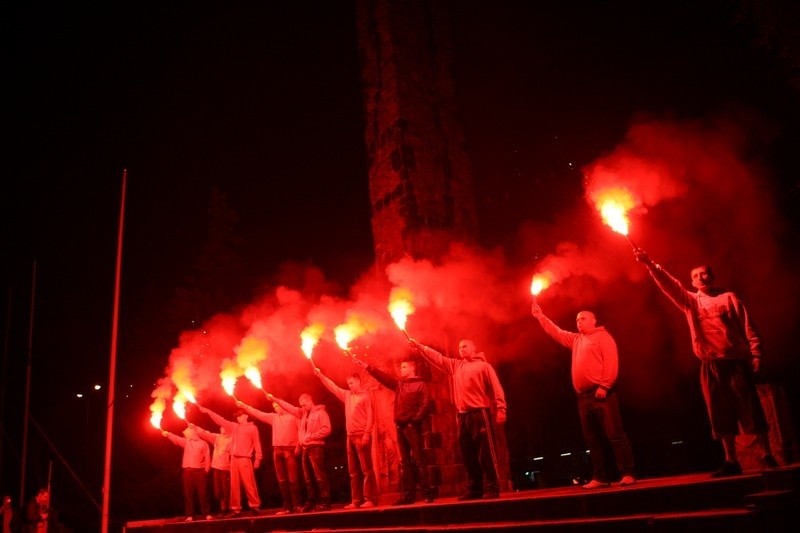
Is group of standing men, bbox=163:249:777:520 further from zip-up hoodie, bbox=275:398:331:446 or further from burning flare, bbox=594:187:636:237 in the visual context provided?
burning flare, bbox=594:187:636:237

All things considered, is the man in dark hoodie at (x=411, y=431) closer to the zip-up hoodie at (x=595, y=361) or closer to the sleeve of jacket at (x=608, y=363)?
the zip-up hoodie at (x=595, y=361)

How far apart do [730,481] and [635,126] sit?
6437 millimetres

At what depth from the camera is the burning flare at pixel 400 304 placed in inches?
366

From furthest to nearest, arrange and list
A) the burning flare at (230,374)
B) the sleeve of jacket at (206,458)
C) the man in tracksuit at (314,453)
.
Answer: the burning flare at (230,374)
the sleeve of jacket at (206,458)
the man in tracksuit at (314,453)

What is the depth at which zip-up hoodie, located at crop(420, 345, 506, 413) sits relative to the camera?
708cm

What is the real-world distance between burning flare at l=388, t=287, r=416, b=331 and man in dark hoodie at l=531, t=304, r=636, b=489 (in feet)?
11.1

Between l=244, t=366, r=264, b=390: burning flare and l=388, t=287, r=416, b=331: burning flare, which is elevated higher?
l=388, t=287, r=416, b=331: burning flare

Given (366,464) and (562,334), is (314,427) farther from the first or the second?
(562,334)

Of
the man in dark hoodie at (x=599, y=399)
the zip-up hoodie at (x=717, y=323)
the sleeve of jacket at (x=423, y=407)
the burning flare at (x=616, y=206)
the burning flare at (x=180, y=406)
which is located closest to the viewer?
the zip-up hoodie at (x=717, y=323)

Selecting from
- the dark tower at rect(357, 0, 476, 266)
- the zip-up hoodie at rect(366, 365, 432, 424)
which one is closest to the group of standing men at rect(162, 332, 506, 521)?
the zip-up hoodie at rect(366, 365, 432, 424)

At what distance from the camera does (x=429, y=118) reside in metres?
11.3

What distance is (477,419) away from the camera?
23.1ft

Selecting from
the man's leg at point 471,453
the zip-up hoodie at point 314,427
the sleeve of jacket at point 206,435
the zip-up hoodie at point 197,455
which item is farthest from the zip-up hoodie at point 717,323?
the zip-up hoodie at point 197,455

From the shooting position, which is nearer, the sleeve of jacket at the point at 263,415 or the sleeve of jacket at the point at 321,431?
the sleeve of jacket at the point at 321,431
